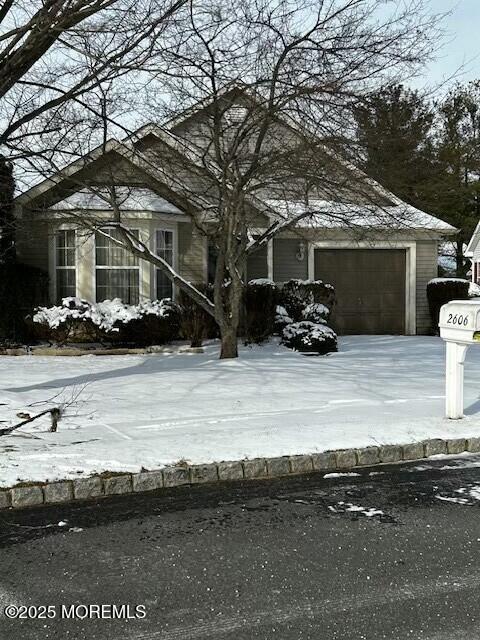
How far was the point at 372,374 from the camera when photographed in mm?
11797

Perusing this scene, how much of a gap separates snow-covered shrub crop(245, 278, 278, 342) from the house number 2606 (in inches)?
334

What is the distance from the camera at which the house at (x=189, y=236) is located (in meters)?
13.5

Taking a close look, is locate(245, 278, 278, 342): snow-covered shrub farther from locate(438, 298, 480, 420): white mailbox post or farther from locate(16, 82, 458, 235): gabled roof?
locate(438, 298, 480, 420): white mailbox post

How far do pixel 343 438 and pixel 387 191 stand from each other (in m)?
8.24

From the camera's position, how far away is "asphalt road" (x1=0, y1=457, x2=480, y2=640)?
3.51m

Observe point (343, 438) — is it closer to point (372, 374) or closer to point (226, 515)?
point (226, 515)

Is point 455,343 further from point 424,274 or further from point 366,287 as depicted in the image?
point 424,274

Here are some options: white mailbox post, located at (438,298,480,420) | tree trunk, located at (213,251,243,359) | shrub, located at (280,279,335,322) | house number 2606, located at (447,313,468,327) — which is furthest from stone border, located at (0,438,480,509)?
shrub, located at (280,279,335,322)

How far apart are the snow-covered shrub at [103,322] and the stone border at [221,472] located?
9.48 metres

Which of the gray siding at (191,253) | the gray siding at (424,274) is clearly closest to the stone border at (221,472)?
the gray siding at (191,253)

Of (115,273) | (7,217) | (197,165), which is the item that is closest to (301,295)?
(115,273)

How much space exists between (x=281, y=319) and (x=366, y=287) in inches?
156

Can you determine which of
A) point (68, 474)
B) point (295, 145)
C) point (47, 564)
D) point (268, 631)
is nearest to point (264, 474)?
point (68, 474)

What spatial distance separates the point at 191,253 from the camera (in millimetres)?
17953
